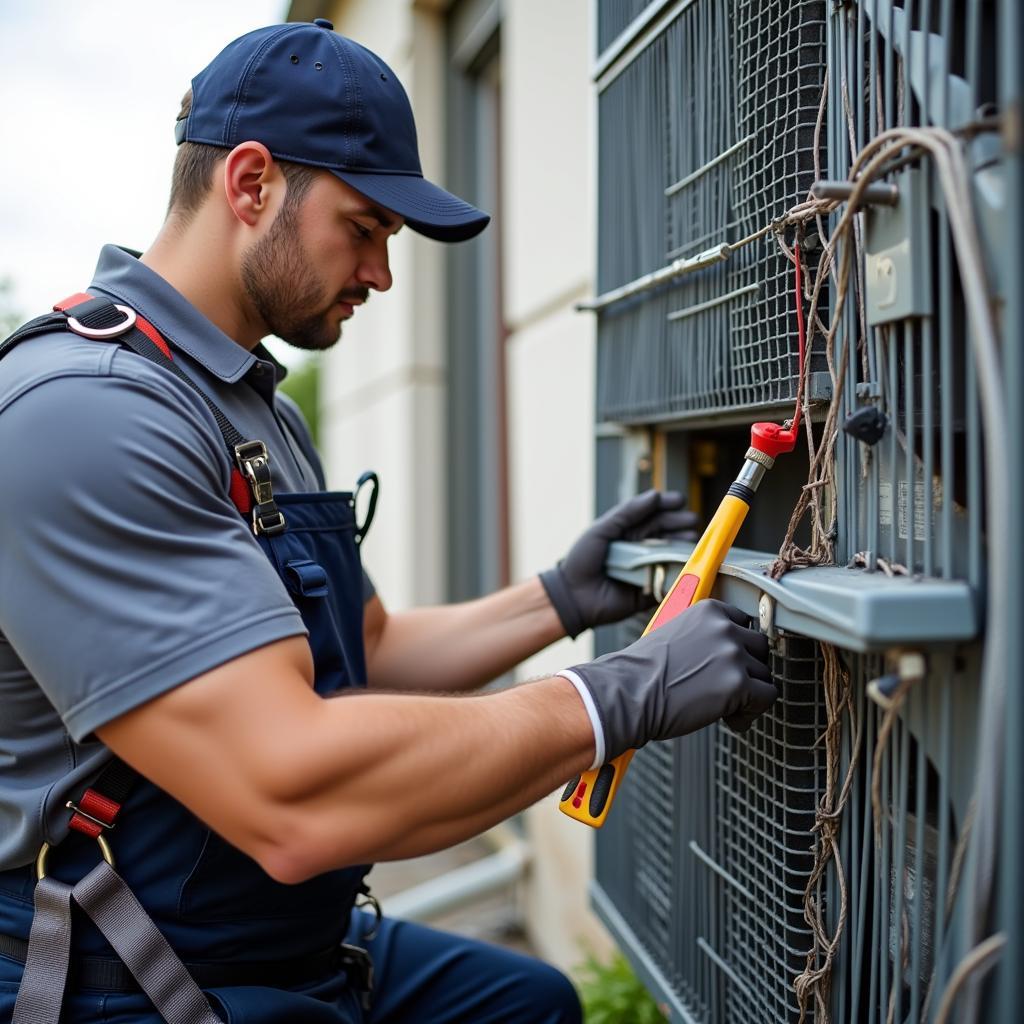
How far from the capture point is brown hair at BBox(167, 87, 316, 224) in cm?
152

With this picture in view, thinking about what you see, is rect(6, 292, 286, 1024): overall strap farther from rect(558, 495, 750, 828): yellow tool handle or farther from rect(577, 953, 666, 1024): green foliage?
rect(577, 953, 666, 1024): green foliage

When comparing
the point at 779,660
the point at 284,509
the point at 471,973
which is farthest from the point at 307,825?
the point at 471,973

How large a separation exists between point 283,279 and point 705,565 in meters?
0.80

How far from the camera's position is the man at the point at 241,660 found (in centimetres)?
114

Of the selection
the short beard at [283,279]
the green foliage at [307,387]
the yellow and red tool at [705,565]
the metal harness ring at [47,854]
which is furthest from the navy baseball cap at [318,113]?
the green foliage at [307,387]

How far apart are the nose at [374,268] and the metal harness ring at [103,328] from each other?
15.5 inches

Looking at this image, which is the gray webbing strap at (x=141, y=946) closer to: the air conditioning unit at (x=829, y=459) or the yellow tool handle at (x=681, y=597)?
the yellow tool handle at (x=681, y=597)

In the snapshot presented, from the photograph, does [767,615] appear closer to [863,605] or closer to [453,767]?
[863,605]

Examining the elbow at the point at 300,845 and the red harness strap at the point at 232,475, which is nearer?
the elbow at the point at 300,845

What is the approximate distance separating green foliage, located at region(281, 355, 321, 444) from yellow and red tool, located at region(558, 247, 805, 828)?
1209cm

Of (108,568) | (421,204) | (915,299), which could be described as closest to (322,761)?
(108,568)

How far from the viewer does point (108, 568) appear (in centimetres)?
114

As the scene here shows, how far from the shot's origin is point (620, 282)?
1.90m

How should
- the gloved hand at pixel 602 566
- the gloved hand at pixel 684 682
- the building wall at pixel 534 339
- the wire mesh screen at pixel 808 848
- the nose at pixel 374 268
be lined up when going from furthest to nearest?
the building wall at pixel 534 339
the gloved hand at pixel 602 566
the nose at pixel 374 268
the gloved hand at pixel 684 682
the wire mesh screen at pixel 808 848
